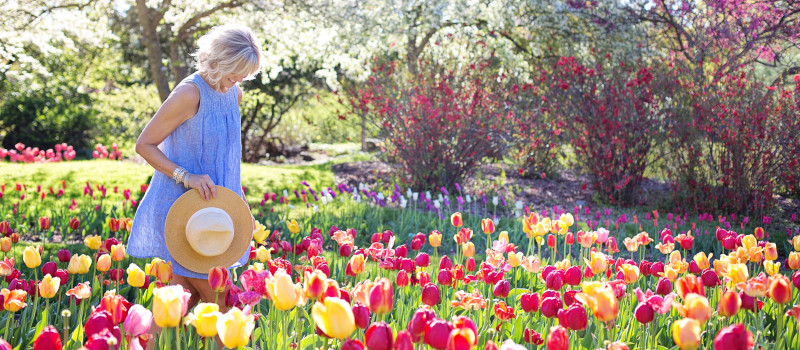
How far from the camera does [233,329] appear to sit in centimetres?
A: 124

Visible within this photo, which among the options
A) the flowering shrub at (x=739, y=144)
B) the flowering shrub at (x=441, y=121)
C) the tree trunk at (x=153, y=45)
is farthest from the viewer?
the tree trunk at (x=153, y=45)

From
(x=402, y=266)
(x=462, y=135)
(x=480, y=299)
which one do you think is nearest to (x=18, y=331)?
(x=402, y=266)

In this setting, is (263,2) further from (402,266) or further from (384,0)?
(402,266)

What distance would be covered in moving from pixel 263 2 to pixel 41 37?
114 inches

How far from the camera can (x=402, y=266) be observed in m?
2.29

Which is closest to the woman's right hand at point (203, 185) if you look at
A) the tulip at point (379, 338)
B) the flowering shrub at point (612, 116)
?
the tulip at point (379, 338)

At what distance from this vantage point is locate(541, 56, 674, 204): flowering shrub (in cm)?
650

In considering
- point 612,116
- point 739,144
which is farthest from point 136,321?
point 612,116

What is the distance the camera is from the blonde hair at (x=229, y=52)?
7.02 feet

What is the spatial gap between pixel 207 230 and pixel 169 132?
418 mm

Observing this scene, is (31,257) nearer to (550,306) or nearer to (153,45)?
(550,306)

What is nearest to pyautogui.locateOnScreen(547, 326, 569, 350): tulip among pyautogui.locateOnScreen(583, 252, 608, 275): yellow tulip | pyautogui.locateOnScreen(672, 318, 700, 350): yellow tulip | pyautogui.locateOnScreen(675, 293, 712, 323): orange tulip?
pyautogui.locateOnScreen(672, 318, 700, 350): yellow tulip

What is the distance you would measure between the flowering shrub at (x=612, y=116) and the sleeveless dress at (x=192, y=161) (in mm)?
4684

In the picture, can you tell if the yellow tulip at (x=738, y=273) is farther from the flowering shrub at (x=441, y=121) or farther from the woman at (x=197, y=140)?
the flowering shrub at (x=441, y=121)
